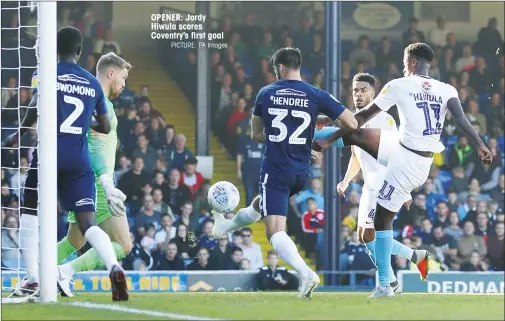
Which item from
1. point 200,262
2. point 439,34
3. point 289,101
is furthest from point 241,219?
point 439,34

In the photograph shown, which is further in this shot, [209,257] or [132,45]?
[132,45]

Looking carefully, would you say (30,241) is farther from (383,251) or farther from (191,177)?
(191,177)

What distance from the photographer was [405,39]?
2161cm

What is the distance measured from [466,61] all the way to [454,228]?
136 inches

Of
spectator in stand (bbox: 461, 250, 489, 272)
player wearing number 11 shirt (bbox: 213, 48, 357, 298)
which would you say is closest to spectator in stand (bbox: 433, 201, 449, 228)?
spectator in stand (bbox: 461, 250, 489, 272)

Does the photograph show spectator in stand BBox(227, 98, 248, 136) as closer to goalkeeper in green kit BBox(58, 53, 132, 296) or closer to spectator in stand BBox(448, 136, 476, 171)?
spectator in stand BBox(448, 136, 476, 171)

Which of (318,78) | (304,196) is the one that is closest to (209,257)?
(304,196)

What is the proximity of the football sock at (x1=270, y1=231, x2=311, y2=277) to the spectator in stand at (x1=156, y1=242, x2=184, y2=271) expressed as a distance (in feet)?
28.3

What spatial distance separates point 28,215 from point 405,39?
12.5 metres

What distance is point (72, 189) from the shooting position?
10.0 meters

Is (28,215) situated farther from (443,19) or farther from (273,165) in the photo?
(443,19)

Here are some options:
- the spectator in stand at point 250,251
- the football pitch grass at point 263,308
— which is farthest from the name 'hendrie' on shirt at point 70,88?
the spectator in stand at point 250,251

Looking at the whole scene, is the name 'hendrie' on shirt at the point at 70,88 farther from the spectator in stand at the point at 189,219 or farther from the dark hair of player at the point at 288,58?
the spectator in stand at the point at 189,219

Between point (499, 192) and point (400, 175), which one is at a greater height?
point (400, 175)
